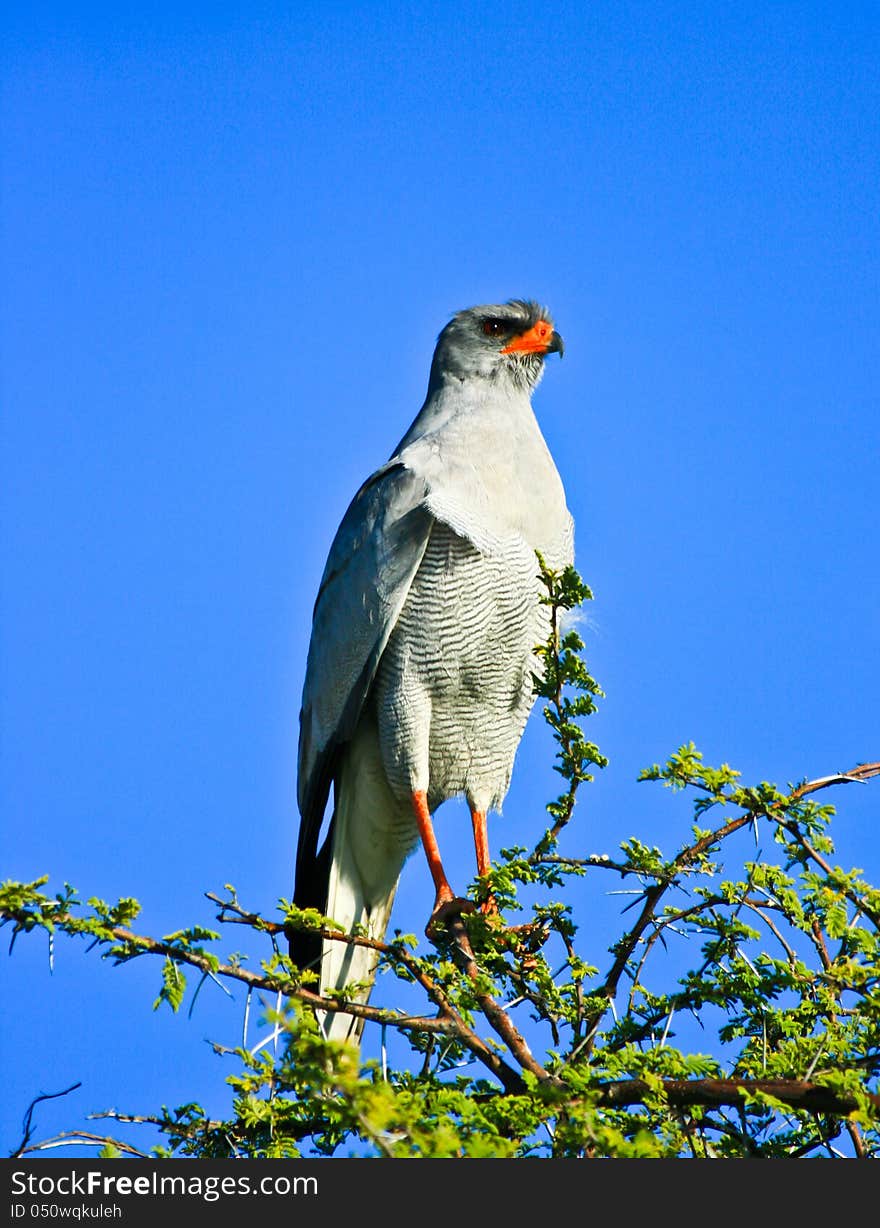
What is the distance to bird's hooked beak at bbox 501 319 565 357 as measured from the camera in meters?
5.96

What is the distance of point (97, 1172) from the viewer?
3.03m

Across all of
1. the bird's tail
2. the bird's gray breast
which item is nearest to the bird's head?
the bird's gray breast

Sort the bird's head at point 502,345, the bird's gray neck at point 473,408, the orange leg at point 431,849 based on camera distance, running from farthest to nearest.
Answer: the bird's head at point 502,345 → the bird's gray neck at point 473,408 → the orange leg at point 431,849

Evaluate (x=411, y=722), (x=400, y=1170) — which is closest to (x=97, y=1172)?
(x=400, y=1170)

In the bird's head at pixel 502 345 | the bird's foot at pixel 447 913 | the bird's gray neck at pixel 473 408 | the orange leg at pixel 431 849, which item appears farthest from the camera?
the bird's head at pixel 502 345

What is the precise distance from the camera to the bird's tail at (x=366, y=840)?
5496mm

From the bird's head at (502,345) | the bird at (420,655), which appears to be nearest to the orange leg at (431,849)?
the bird at (420,655)

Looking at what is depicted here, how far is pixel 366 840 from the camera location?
5562mm

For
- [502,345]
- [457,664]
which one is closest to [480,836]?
[457,664]

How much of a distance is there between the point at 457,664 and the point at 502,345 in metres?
1.61

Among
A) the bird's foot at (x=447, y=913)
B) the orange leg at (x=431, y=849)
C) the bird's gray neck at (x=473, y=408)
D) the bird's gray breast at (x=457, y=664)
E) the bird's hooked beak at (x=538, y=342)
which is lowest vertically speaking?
the bird's foot at (x=447, y=913)

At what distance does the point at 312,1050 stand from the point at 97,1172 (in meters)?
1.08

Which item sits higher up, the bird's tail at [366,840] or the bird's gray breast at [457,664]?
the bird's gray breast at [457,664]

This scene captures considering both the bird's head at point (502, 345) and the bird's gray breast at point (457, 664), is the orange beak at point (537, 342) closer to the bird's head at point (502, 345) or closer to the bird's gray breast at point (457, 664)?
the bird's head at point (502, 345)
